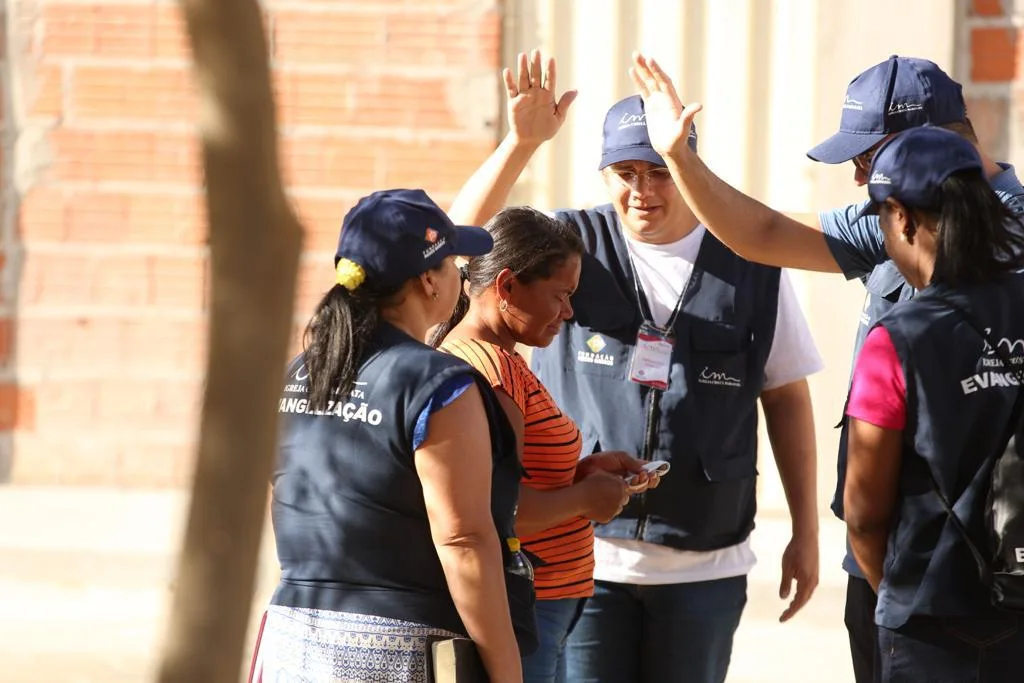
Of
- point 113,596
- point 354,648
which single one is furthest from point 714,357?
point 113,596

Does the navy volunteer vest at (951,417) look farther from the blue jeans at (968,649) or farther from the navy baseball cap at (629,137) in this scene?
the navy baseball cap at (629,137)

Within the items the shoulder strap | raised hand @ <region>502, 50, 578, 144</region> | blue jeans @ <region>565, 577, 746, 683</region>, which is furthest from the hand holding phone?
Answer: raised hand @ <region>502, 50, 578, 144</region>

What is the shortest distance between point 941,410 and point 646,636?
1.13 m

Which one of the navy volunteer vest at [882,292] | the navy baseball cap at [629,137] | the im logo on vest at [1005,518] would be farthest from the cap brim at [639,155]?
the im logo on vest at [1005,518]

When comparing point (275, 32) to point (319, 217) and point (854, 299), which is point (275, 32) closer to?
point (319, 217)

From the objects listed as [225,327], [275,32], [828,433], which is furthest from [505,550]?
[275,32]

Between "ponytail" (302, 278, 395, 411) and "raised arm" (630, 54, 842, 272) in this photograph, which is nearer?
"ponytail" (302, 278, 395, 411)

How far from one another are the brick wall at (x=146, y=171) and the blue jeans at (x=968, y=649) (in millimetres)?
3697

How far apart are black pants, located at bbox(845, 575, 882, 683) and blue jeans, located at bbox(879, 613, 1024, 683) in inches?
19.9

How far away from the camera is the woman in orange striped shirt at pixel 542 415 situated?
283cm

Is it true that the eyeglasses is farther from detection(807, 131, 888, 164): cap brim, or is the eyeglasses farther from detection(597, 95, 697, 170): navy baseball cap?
detection(807, 131, 888, 164): cap brim

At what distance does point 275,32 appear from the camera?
592cm

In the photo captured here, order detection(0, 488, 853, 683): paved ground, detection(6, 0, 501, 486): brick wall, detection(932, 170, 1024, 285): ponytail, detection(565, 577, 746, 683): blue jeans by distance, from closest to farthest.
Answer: detection(932, 170, 1024, 285): ponytail < detection(565, 577, 746, 683): blue jeans < detection(0, 488, 853, 683): paved ground < detection(6, 0, 501, 486): brick wall

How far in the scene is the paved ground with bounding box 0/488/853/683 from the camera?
17.2 feet
